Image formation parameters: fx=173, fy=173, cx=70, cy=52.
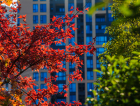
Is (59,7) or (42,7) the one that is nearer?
(42,7)

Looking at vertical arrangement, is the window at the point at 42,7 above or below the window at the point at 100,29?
above

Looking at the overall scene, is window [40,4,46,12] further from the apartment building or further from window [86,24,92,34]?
window [86,24,92,34]

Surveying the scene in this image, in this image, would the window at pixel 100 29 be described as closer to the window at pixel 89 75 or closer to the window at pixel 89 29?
the window at pixel 89 29

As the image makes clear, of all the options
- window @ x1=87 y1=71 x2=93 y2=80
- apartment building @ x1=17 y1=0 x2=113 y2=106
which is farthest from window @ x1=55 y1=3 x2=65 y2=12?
window @ x1=87 y1=71 x2=93 y2=80

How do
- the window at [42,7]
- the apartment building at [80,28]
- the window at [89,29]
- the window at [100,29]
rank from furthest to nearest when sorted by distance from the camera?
the window at [42,7] → the window at [89,29] → the window at [100,29] → the apartment building at [80,28]

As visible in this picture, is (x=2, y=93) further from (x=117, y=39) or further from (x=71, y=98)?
(x=71, y=98)

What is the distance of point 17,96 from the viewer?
4910 mm

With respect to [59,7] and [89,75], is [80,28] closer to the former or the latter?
[59,7]

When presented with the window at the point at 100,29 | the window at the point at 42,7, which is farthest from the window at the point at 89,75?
the window at the point at 42,7

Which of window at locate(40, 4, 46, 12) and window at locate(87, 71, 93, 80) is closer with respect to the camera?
window at locate(87, 71, 93, 80)

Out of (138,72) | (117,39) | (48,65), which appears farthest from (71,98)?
(138,72)

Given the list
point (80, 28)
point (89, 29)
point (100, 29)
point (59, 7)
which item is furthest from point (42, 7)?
point (100, 29)

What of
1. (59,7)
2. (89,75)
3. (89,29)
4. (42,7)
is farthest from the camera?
(59,7)

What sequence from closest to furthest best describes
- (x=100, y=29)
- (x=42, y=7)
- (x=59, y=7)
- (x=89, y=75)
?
(x=89, y=75) → (x=100, y=29) → (x=42, y=7) → (x=59, y=7)
